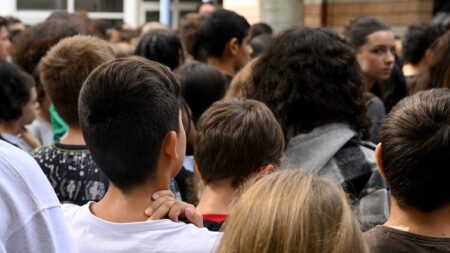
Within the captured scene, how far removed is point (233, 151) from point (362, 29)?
3.44m

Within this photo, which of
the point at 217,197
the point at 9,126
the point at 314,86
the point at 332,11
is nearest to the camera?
the point at 217,197

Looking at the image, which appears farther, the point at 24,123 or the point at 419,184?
the point at 24,123

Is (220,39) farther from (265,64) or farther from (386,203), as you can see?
(386,203)

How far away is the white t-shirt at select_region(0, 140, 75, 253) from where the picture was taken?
1.91 metres

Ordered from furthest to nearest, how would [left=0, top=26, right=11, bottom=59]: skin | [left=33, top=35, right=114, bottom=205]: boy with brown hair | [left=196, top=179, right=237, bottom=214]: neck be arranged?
[left=0, top=26, right=11, bottom=59]: skin < [left=33, top=35, right=114, bottom=205]: boy with brown hair < [left=196, top=179, right=237, bottom=214]: neck

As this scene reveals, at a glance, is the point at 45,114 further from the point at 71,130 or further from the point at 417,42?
the point at 417,42

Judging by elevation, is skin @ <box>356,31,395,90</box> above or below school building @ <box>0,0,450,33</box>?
above

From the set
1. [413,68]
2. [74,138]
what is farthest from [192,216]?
[413,68]

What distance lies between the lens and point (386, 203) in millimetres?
3156

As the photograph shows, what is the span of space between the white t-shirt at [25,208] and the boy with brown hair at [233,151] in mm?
864

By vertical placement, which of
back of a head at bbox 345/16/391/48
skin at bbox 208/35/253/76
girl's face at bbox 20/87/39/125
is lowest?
girl's face at bbox 20/87/39/125

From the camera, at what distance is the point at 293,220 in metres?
1.72

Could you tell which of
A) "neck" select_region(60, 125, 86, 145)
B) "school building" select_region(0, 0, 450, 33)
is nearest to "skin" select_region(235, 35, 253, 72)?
"neck" select_region(60, 125, 86, 145)

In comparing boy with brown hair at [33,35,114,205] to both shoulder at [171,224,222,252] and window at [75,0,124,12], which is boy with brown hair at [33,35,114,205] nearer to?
shoulder at [171,224,222,252]
